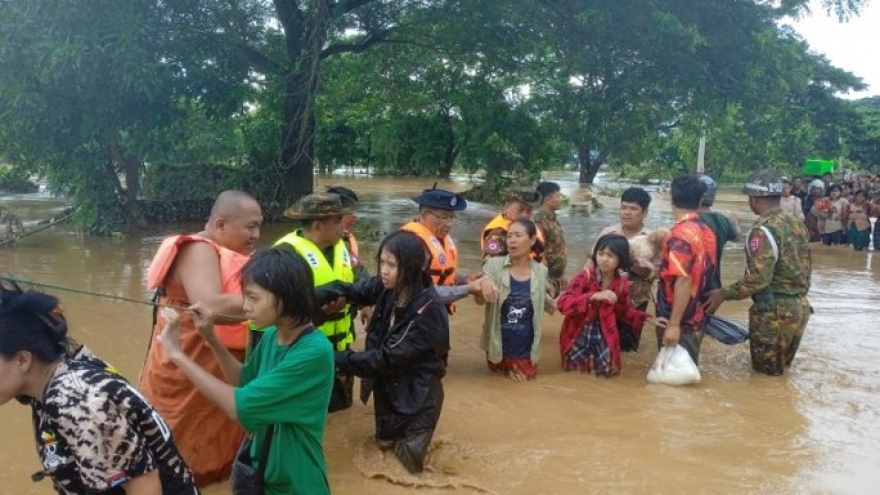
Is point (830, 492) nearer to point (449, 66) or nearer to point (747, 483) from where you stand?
point (747, 483)

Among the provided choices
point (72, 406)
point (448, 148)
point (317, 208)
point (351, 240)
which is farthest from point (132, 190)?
point (448, 148)

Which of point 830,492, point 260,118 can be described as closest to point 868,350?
point 830,492

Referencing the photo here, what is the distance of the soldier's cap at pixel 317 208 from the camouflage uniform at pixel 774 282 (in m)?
3.36

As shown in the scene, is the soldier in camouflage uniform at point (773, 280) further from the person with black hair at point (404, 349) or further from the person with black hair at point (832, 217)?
the person with black hair at point (832, 217)

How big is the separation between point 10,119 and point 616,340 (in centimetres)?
1071

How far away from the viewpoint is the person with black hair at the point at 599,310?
A: 19.0 ft

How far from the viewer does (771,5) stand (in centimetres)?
1262

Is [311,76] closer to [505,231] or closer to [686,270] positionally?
[505,231]

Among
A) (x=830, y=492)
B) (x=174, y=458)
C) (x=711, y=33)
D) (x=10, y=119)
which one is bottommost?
(x=830, y=492)

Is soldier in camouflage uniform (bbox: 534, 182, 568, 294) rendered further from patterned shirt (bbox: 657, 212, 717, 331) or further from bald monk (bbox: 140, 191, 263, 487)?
bald monk (bbox: 140, 191, 263, 487)

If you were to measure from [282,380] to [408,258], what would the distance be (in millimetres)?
1462

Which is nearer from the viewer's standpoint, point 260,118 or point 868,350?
point 868,350

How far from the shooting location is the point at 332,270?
14.1 feet

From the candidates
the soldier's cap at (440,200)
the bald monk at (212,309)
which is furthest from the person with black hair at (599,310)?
the bald monk at (212,309)
